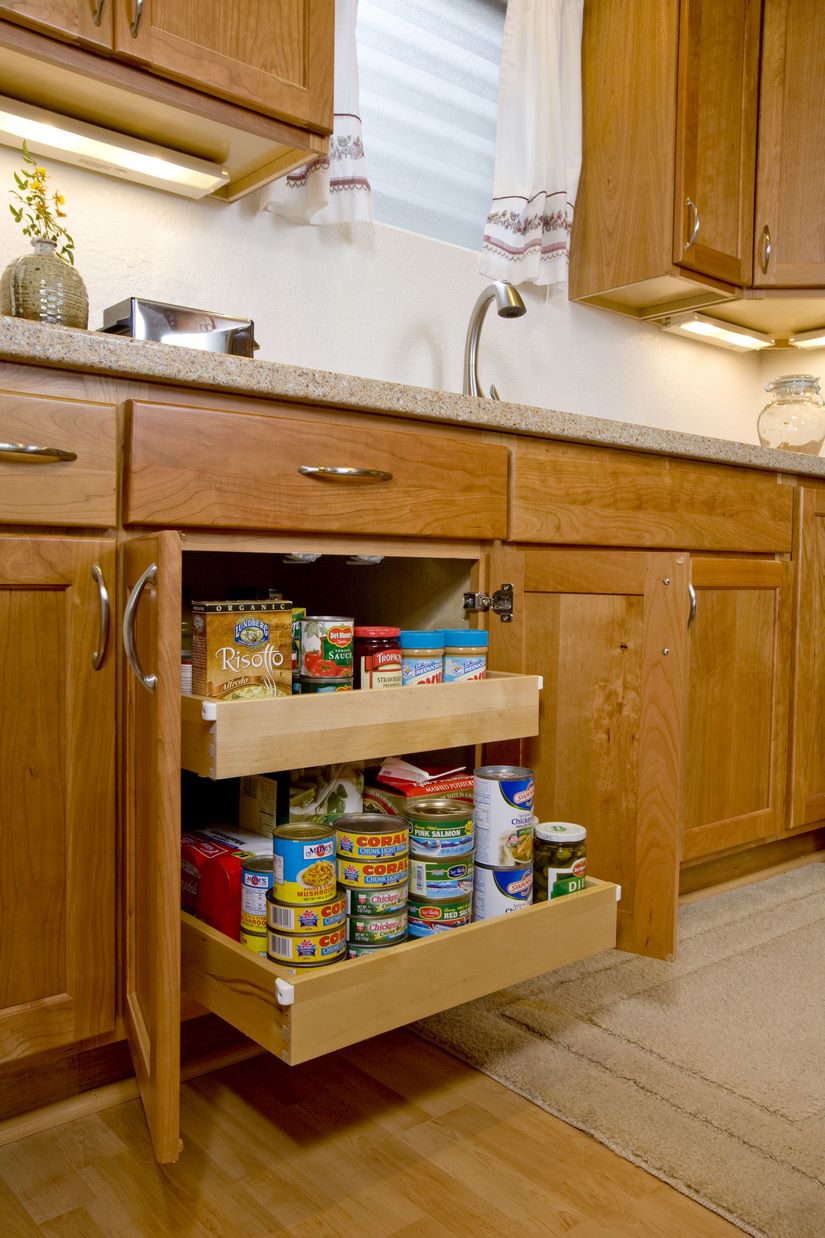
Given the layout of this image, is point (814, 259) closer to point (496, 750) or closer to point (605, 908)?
point (496, 750)

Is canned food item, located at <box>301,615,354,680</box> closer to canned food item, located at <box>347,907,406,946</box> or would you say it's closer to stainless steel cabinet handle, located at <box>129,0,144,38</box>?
canned food item, located at <box>347,907,406,946</box>

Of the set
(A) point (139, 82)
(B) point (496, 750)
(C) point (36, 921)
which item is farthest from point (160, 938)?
(A) point (139, 82)

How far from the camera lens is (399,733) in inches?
44.1

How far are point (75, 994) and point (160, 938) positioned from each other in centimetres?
31

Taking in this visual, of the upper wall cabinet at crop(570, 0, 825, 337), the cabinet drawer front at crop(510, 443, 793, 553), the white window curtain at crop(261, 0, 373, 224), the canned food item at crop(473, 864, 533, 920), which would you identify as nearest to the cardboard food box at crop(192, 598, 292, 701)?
the canned food item at crop(473, 864, 533, 920)

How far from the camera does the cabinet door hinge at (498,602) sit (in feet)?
4.81

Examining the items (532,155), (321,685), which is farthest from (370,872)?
(532,155)

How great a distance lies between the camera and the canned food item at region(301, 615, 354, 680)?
1.20 m

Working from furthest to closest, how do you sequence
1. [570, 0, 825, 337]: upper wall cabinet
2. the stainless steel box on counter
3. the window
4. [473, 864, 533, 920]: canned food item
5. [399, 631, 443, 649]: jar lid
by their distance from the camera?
[570, 0, 825, 337]: upper wall cabinet → the window → the stainless steel box on counter → [399, 631, 443, 649]: jar lid → [473, 864, 533, 920]: canned food item

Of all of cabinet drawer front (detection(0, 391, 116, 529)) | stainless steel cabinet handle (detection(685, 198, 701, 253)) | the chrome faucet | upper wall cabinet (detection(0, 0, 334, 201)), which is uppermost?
stainless steel cabinet handle (detection(685, 198, 701, 253))

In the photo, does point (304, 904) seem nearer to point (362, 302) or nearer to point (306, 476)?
point (306, 476)

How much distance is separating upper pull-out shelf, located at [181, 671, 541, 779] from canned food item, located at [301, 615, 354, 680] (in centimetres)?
13

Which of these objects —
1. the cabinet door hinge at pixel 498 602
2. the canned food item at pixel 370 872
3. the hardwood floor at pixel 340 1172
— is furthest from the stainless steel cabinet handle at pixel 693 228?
the hardwood floor at pixel 340 1172

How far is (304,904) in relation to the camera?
3.20 ft
